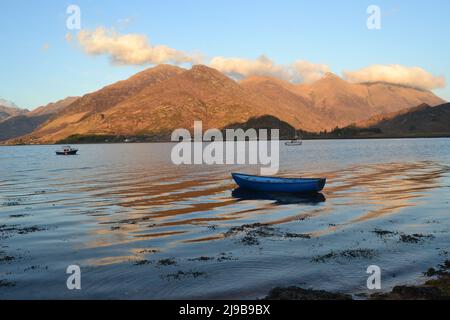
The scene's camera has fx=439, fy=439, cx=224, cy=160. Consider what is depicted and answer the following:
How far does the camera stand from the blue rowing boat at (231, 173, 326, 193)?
5169 centimetres

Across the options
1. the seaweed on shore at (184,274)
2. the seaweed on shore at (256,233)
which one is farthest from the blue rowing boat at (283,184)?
the seaweed on shore at (184,274)

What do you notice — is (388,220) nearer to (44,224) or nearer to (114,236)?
(114,236)

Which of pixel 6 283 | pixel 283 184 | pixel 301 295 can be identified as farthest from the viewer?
pixel 283 184

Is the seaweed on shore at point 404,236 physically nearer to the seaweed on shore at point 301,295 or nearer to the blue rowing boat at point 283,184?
the seaweed on shore at point 301,295

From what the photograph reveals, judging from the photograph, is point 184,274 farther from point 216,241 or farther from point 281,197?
point 281,197

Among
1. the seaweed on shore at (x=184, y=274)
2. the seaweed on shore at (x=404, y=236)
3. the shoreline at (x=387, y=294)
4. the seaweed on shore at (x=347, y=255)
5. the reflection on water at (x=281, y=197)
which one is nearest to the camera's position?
the shoreline at (x=387, y=294)

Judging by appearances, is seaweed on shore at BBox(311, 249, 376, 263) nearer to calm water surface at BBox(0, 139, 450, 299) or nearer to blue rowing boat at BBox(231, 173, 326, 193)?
calm water surface at BBox(0, 139, 450, 299)

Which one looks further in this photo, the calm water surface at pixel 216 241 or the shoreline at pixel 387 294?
the calm water surface at pixel 216 241

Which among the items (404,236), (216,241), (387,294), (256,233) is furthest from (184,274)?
(404,236)

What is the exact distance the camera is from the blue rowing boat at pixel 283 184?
51.7 m

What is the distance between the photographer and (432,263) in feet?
78.8

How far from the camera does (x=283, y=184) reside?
2062 inches
